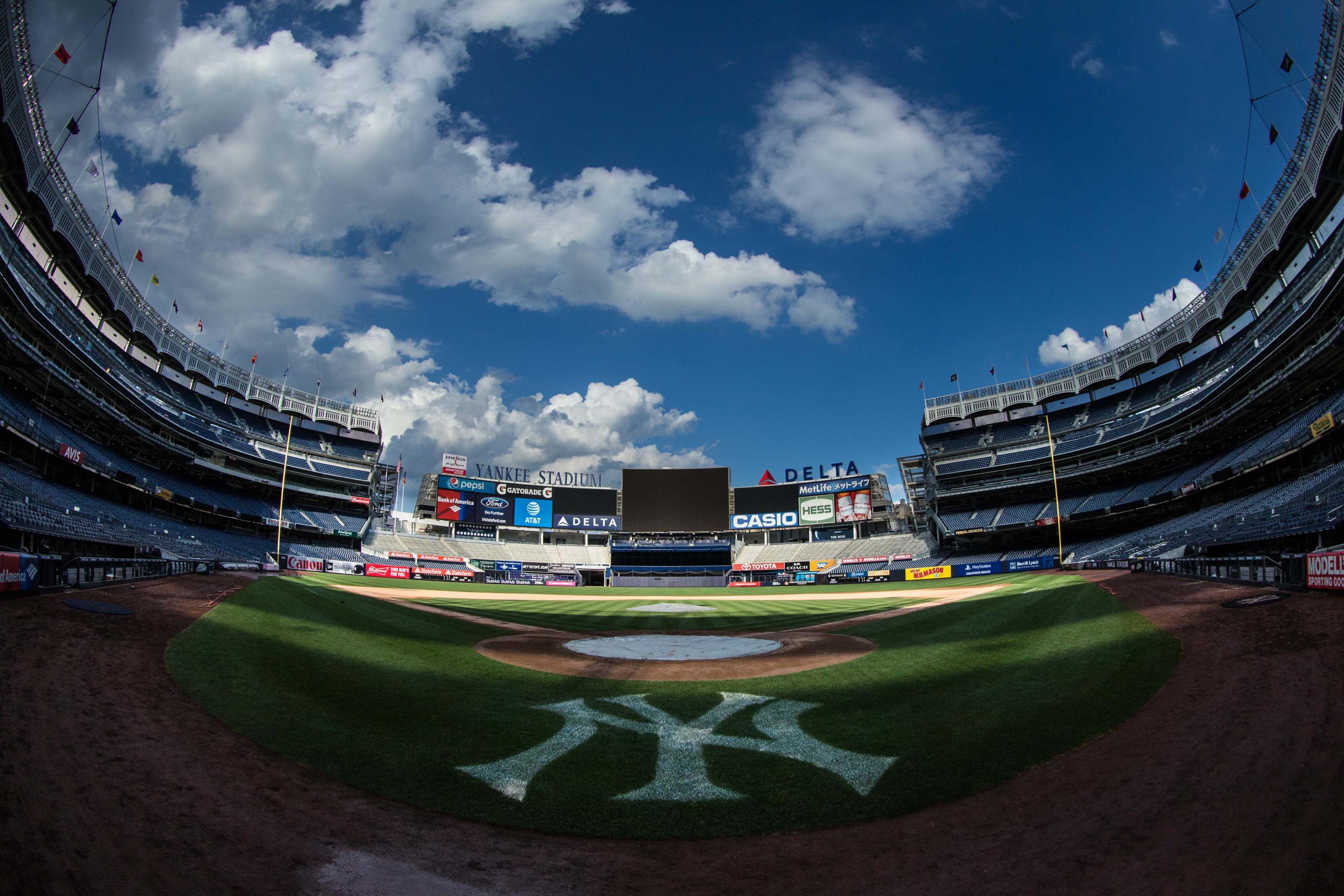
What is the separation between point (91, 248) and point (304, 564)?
30.1 m

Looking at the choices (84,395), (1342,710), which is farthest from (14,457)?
(1342,710)

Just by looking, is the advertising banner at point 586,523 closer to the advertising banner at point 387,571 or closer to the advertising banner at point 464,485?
the advertising banner at point 464,485

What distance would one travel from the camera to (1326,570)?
14.2 metres

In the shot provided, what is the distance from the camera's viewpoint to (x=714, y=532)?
83.2 m

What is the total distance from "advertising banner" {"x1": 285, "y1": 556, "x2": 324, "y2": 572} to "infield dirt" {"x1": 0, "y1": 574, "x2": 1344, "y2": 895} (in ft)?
181

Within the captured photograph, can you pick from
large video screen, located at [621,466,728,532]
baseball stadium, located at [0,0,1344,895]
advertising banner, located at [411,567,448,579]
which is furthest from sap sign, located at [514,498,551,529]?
baseball stadium, located at [0,0,1344,895]

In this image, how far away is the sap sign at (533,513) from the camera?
81812mm

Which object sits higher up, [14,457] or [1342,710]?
[14,457]

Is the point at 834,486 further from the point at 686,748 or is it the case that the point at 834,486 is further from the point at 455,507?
the point at 686,748

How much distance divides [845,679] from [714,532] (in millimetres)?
72368

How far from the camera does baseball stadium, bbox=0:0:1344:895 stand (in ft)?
16.1

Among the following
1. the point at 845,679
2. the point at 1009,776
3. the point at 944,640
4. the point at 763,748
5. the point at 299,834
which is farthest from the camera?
the point at 944,640

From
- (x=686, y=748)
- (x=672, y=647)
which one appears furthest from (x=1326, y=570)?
(x=686, y=748)

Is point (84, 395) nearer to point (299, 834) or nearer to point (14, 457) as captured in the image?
point (14, 457)
